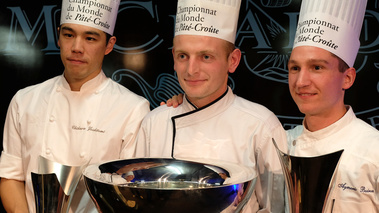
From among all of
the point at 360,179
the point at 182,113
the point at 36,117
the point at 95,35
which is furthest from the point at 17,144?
the point at 360,179

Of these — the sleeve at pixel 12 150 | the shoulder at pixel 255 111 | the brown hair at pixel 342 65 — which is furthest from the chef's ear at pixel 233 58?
the sleeve at pixel 12 150

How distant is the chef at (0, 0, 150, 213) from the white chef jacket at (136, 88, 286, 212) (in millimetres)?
167

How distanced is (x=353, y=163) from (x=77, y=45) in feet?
3.36

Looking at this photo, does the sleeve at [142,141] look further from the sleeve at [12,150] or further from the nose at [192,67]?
the sleeve at [12,150]

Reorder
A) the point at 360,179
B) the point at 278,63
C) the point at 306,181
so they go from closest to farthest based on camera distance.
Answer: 1. the point at 306,181
2. the point at 360,179
3. the point at 278,63

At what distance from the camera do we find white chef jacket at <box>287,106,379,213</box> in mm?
1324

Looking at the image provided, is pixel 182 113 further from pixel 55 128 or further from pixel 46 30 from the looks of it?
pixel 46 30

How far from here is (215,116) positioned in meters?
1.49

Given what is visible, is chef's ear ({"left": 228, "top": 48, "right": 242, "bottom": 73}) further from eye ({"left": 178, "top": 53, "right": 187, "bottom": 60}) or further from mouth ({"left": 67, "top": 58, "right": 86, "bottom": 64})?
mouth ({"left": 67, "top": 58, "right": 86, "bottom": 64})

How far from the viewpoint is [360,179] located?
1.33 m

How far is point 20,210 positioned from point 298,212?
1.07 meters

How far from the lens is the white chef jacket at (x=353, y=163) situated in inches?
52.1

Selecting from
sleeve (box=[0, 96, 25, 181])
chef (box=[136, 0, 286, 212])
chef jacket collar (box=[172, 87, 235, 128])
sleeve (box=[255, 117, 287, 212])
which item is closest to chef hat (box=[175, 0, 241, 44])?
chef (box=[136, 0, 286, 212])

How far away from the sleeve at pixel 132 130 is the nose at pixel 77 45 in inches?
11.6
